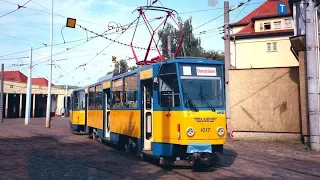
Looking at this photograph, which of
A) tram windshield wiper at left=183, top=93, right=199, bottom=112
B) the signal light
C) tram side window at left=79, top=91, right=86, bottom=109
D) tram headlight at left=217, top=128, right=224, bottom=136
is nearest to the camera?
tram windshield wiper at left=183, top=93, right=199, bottom=112

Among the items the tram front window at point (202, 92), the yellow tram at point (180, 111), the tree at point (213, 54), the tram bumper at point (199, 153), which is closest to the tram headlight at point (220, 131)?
the yellow tram at point (180, 111)

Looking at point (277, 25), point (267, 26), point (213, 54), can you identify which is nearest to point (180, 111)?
point (277, 25)

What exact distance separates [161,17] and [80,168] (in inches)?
445

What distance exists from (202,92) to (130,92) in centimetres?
363

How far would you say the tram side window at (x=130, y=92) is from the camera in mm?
12783

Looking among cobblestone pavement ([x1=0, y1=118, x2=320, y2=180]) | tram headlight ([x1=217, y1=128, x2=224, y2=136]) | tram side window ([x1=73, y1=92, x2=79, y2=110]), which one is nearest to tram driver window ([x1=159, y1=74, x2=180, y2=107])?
tram headlight ([x1=217, y1=128, x2=224, y2=136])

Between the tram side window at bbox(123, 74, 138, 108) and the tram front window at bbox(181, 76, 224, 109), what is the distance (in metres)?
2.80

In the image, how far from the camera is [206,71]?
10602 mm

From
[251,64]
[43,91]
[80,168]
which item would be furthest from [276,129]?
[43,91]

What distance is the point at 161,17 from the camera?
1992cm

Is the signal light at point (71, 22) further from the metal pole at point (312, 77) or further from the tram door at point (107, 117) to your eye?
the metal pole at point (312, 77)

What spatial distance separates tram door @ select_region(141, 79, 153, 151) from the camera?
12.0 m

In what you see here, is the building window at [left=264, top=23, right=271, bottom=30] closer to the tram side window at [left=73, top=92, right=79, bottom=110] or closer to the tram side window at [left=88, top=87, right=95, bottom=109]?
the tram side window at [left=73, top=92, right=79, bottom=110]

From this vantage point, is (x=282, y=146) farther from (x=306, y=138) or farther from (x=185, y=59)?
(x=185, y=59)
